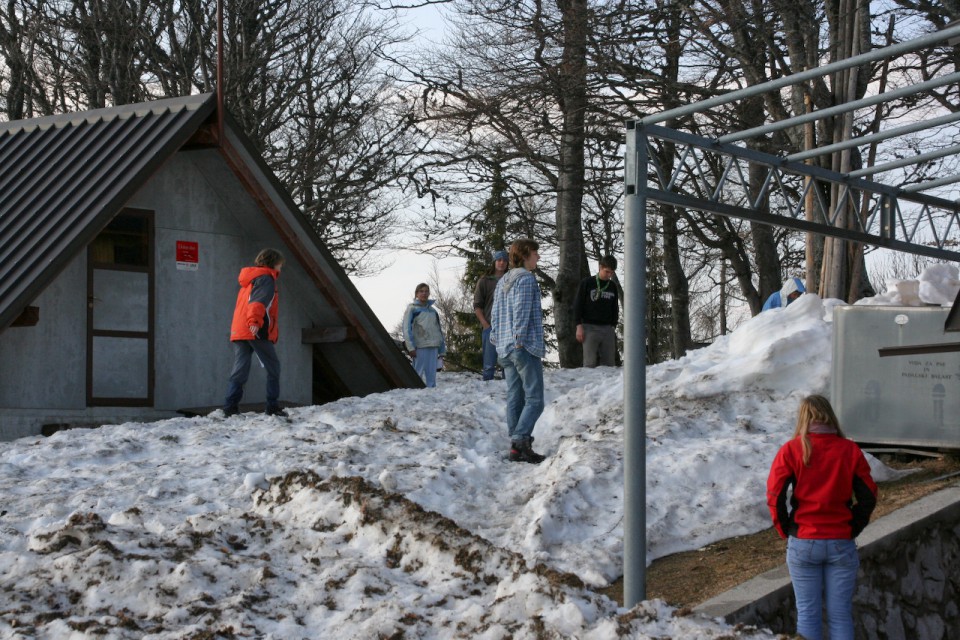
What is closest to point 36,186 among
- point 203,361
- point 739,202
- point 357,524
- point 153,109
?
point 153,109

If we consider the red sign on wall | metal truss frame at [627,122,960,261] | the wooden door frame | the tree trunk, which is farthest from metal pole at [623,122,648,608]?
the tree trunk

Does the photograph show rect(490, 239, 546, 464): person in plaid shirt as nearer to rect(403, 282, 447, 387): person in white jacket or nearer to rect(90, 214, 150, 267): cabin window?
rect(403, 282, 447, 387): person in white jacket

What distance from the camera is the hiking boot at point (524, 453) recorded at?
372 inches

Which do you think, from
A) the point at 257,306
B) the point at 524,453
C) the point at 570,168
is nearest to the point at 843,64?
the point at 524,453

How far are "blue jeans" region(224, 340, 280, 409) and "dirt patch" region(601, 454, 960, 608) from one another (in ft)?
17.8

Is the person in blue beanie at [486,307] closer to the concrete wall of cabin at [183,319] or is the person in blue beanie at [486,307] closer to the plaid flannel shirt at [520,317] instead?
Answer: the concrete wall of cabin at [183,319]

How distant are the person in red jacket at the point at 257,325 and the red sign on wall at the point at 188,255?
7.52 feet

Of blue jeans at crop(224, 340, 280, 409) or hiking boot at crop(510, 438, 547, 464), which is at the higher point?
blue jeans at crop(224, 340, 280, 409)

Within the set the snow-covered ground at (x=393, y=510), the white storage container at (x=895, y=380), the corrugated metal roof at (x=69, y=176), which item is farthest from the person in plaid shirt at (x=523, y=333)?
the corrugated metal roof at (x=69, y=176)

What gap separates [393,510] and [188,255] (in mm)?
7396

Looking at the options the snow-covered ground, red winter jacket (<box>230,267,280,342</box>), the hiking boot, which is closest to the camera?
the snow-covered ground

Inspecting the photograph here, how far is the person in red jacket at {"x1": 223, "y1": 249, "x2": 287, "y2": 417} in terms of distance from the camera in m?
11.4

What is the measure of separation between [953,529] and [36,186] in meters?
9.96

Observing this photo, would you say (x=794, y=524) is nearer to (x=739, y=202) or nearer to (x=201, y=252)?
(x=201, y=252)
